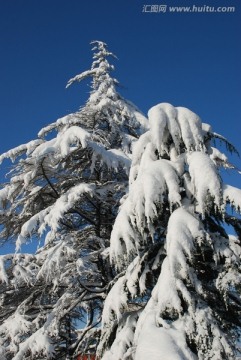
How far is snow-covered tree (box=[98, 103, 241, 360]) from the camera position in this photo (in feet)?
16.4

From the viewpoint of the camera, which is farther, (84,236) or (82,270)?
(84,236)

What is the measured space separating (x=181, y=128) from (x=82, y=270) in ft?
13.3

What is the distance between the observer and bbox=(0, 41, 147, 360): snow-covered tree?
843 centimetres

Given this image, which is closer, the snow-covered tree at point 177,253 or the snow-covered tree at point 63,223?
the snow-covered tree at point 177,253

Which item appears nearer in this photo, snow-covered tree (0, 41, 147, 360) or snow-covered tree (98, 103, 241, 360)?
snow-covered tree (98, 103, 241, 360)

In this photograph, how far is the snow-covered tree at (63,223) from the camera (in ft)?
27.7

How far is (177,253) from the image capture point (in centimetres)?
503

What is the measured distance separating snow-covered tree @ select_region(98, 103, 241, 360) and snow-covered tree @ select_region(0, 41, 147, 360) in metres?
2.39

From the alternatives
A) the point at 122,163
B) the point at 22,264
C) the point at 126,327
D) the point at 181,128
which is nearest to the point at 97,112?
the point at 122,163

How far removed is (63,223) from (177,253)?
18.1 feet

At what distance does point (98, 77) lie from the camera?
14.1 m

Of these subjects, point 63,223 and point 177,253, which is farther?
point 63,223

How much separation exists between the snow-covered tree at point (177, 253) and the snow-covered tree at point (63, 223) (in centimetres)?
239

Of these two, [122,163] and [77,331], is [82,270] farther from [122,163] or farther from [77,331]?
[77,331]
